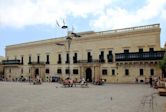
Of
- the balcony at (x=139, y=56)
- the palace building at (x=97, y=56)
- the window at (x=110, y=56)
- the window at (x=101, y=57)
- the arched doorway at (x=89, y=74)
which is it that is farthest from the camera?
the arched doorway at (x=89, y=74)

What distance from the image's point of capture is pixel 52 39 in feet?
181

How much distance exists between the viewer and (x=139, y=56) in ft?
130

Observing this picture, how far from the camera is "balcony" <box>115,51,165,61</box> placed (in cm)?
3797

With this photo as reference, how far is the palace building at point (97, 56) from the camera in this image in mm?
39562

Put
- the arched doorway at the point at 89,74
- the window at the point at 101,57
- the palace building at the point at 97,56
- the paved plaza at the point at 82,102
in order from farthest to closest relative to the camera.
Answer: the arched doorway at the point at 89,74 < the window at the point at 101,57 < the palace building at the point at 97,56 < the paved plaza at the point at 82,102

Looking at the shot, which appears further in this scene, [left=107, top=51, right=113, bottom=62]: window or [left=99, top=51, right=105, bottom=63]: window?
[left=99, top=51, right=105, bottom=63]: window

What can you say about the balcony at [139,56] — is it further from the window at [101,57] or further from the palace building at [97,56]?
the window at [101,57]

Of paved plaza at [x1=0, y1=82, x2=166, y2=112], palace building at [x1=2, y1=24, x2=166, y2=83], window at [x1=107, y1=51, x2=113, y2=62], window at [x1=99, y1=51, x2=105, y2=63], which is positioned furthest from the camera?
window at [x1=99, y1=51, x2=105, y2=63]

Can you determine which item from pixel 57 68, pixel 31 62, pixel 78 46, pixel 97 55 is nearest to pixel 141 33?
pixel 97 55

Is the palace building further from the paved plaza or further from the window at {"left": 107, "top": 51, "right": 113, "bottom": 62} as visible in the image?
the paved plaza

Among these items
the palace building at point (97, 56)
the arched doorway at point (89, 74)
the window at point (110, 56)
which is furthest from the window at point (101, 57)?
the arched doorway at point (89, 74)

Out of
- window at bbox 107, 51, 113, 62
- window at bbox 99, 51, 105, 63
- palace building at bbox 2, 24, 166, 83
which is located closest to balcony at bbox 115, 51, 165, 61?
palace building at bbox 2, 24, 166, 83

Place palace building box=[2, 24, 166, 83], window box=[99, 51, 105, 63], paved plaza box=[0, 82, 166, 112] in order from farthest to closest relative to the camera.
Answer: window box=[99, 51, 105, 63]
palace building box=[2, 24, 166, 83]
paved plaza box=[0, 82, 166, 112]

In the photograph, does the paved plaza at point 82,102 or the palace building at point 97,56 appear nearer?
the paved plaza at point 82,102
